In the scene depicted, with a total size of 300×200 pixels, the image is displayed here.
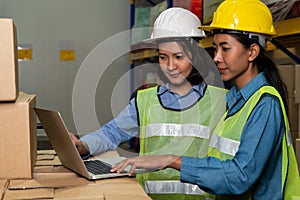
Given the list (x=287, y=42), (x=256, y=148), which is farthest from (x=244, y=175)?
(x=287, y=42)

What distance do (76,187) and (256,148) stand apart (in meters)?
0.51

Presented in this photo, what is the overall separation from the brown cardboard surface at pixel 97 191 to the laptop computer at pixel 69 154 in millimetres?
79

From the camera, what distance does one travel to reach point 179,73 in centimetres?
184

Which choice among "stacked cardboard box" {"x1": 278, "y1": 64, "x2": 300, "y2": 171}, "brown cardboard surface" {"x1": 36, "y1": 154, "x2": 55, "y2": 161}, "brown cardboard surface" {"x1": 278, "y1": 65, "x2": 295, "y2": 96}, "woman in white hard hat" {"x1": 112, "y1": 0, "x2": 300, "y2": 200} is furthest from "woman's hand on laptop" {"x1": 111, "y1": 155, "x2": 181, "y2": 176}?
"brown cardboard surface" {"x1": 278, "y1": 65, "x2": 295, "y2": 96}

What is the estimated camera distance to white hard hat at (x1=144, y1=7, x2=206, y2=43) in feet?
6.30

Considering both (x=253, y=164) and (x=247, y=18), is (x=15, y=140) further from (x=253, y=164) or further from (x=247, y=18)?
A: (x=247, y=18)

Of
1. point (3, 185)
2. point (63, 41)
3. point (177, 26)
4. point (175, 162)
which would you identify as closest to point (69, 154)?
point (3, 185)

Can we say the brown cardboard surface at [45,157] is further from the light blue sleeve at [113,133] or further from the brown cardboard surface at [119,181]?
the brown cardboard surface at [119,181]

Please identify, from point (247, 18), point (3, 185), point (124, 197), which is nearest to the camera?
point (124, 197)

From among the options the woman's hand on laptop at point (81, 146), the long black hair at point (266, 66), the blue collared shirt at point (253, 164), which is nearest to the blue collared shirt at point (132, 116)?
the woman's hand on laptop at point (81, 146)

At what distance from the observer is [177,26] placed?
193 cm

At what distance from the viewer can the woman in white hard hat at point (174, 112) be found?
1812 mm

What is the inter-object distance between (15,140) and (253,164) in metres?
0.69

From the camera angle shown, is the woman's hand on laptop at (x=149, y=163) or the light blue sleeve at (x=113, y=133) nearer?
the woman's hand on laptop at (x=149, y=163)
